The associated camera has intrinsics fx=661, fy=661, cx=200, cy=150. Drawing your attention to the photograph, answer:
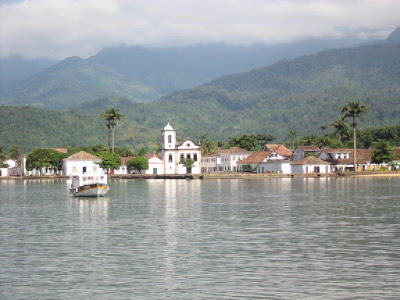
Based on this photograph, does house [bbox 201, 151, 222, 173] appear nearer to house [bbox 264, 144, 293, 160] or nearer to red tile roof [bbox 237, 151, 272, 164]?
red tile roof [bbox 237, 151, 272, 164]

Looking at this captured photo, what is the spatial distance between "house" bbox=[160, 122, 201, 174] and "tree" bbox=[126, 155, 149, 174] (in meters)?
4.40

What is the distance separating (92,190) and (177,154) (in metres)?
80.8

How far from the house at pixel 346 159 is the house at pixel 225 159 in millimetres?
19421

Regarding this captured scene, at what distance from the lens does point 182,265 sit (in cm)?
2408

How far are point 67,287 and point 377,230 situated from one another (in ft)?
58.7

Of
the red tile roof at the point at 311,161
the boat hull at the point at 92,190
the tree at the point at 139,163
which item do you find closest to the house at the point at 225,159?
the tree at the point at 139,163

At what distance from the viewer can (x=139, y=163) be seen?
14325 cm

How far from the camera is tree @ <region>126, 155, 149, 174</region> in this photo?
143250 millimetres

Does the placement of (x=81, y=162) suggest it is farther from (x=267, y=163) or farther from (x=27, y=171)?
(x=267, y=163)

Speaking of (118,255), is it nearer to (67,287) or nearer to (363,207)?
(67,287)

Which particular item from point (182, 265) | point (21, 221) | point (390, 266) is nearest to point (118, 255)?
point (182, 265)

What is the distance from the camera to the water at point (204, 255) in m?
20.1

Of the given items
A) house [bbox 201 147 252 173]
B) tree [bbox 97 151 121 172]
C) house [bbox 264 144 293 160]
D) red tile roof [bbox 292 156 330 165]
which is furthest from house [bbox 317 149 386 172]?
tree [bbox 97 151 121 172]

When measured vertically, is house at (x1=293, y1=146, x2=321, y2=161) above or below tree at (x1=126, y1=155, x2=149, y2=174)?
above
